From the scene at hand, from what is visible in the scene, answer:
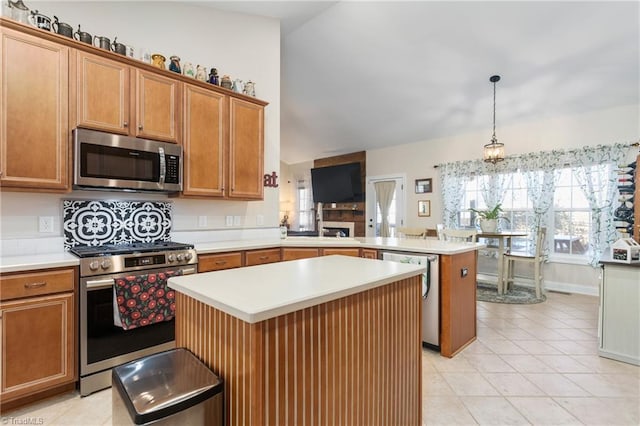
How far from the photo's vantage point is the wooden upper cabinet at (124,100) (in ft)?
7.48

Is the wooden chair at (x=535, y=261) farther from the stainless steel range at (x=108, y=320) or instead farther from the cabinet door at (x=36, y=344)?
the cabinet door at (x=36, y=344)

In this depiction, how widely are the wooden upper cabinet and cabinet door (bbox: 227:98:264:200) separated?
57 cm

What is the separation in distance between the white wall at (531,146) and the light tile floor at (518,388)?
1751 millimetres

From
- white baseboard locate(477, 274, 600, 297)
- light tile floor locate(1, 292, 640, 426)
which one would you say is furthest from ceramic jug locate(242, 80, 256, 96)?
white baseboard locate(477, 274, 600, 297)

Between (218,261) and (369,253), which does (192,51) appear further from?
(369,253)

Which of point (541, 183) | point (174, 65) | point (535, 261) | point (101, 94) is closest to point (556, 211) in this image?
point (541, 183)

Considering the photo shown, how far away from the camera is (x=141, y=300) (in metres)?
2.15

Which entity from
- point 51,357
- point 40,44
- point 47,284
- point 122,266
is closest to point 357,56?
point 40,44

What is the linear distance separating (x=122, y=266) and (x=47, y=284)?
388 millimetres

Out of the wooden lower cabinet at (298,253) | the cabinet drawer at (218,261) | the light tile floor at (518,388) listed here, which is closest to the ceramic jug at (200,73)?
the cabinet drawer at (218,261)

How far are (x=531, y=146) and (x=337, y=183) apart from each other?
369 centimetres

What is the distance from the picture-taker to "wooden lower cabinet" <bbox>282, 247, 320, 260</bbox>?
10.5ft

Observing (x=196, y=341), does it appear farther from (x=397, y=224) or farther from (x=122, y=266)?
(x=397, y=224)

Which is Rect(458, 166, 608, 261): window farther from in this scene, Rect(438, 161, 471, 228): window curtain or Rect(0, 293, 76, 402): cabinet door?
Rect(0, 293, 76, 402): cabinet door
